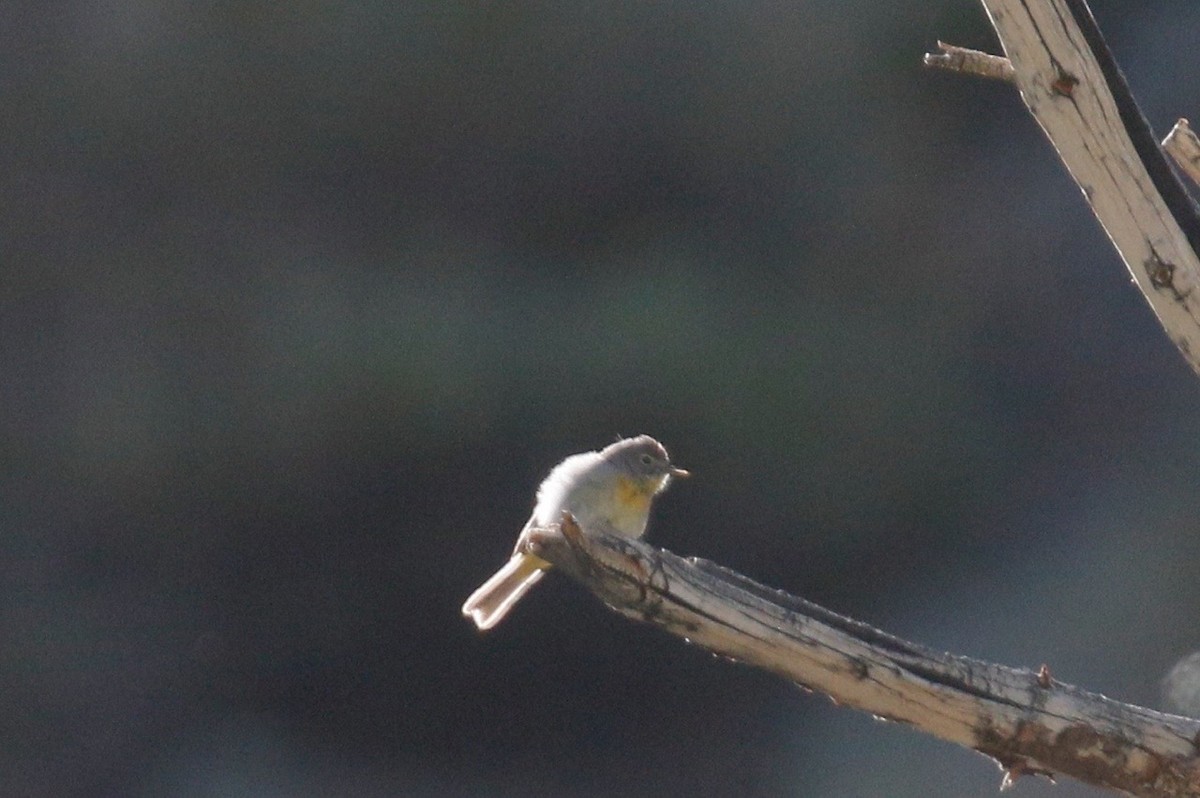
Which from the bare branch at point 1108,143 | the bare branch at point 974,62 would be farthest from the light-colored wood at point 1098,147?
the bare branch at point 974,62

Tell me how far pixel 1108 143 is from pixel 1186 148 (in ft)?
1.14

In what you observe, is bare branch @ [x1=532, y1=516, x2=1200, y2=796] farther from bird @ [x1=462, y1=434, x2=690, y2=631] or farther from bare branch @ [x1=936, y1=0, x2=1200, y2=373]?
bird @ [x1=462, y1=434, x2=690, y2=631]

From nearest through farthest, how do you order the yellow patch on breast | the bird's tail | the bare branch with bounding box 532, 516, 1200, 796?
the bare branch with bounding box 532, 516, 1200, 796, the bird's tail, the yellow patch on breast

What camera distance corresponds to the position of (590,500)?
4043 mm

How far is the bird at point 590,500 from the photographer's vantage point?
3.82 m

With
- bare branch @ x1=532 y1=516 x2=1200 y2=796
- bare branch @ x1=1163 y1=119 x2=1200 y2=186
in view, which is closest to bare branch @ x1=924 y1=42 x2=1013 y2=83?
bare branch @ x1=1163 y1=119 x2=1200 y2=186

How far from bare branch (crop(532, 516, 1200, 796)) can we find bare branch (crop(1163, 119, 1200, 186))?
45.3 inches

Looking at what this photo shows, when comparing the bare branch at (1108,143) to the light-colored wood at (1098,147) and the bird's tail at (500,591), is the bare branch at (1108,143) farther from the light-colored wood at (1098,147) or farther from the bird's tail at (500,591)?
the bird's tail at (500,591)

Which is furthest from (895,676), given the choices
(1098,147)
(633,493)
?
(633,493)

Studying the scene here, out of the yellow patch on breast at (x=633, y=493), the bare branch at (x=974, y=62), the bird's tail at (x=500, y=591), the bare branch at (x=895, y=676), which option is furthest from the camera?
the yellow patch on breast at (x=633, y=493)

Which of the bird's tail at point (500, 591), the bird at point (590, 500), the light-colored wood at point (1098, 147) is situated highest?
the light-colored wood at point (1098, 147)

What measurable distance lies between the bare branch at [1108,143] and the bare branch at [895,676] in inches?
30.4

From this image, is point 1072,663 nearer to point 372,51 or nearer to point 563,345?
point 563,345

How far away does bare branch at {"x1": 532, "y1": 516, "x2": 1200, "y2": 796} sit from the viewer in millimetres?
2686
